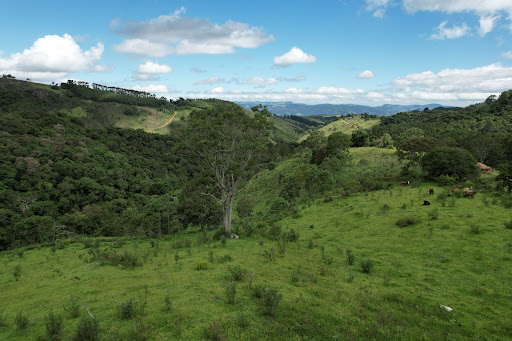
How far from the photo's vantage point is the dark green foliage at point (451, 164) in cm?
2864

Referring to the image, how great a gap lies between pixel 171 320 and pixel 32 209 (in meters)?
63.7

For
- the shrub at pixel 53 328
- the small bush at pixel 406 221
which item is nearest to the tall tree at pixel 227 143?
the small bush at pixel 406 221

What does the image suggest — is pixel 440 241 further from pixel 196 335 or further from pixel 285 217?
pixel 285 217

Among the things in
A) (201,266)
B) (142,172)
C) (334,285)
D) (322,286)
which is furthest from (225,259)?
(142,172)

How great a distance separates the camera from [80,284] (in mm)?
12969

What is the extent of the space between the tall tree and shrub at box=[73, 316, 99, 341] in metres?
15.4

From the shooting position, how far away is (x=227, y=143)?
22828 millimetres

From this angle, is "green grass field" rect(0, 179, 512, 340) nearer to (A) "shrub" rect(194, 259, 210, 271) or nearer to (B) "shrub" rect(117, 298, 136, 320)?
(B) "shrub" rect(117, 298, 136, 320)

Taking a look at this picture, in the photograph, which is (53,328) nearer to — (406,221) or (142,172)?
(406,221)

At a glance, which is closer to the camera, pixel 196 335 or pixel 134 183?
pixel 196 335

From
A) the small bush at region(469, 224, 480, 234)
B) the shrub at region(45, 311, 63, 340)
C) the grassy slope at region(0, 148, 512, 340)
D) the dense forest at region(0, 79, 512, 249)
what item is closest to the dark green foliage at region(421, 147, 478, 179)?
the dense forest at region(0, 79, 512, 249)

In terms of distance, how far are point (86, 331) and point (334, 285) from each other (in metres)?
9.11

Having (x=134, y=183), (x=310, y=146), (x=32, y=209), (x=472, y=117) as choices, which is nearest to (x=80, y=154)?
(x=134, y=183)

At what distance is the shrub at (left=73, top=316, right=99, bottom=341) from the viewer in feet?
22.5
